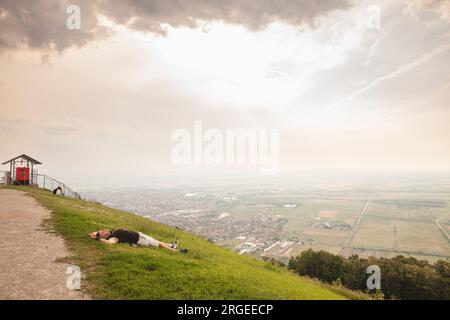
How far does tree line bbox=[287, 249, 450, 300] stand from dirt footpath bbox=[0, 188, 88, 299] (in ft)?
61.6

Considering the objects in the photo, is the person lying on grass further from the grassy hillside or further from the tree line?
the tree line

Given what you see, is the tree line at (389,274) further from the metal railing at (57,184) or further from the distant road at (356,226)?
the distant road at (356,226)

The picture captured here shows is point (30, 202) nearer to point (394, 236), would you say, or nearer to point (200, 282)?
point (200, 282)

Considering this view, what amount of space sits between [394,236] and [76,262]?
88103 mm

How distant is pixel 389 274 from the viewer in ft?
80.0

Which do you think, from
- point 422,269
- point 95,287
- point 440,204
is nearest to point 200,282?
point 95,287

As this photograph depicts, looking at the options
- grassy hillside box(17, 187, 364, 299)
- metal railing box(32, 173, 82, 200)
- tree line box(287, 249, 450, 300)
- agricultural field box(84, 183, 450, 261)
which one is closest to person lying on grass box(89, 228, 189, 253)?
grassy hillside box(17, 187, 364, 299)

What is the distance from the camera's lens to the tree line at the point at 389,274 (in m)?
23.0

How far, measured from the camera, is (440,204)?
4759 inches

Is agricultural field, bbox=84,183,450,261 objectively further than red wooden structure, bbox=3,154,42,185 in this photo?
Yes

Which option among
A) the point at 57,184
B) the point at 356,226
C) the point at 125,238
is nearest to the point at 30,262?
the point at 125,238

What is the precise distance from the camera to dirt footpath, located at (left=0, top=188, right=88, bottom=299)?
814cm

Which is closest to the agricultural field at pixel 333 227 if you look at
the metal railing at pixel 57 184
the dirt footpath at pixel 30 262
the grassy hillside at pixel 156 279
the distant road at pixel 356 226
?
the distant road at pixel 356 226
